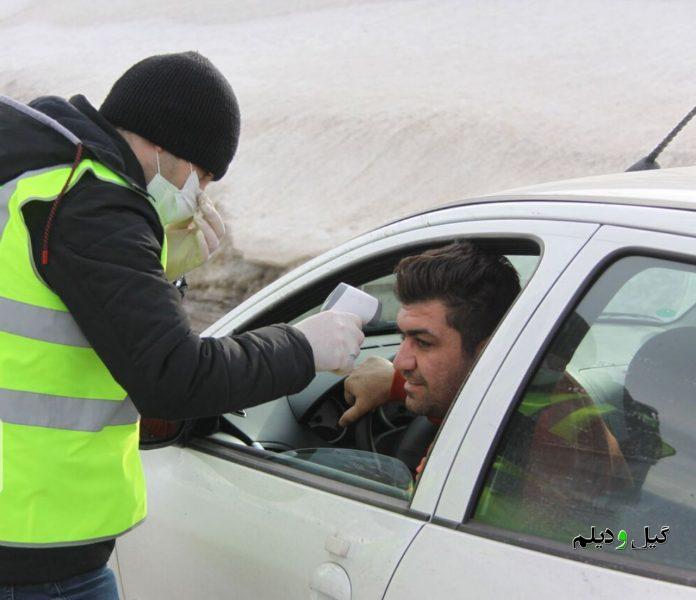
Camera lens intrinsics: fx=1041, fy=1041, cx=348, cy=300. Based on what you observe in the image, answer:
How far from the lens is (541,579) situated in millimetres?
1668

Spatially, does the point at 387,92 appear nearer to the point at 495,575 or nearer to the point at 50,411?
the point at 50,411

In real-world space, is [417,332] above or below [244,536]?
above

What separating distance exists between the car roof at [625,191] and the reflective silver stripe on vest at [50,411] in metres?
0.89

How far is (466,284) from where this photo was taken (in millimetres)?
2434

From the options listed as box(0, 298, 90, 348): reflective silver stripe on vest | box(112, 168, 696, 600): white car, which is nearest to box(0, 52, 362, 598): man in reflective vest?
box(0, 298, 90, 348): reflective silver stripe on vest

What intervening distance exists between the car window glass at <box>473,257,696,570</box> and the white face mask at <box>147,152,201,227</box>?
2.80 feet

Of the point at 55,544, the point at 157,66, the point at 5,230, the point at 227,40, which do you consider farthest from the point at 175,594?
the point at 227,40

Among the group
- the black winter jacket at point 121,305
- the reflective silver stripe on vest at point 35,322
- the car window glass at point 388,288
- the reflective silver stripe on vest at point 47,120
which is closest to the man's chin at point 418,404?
the car window glass at point 388,288

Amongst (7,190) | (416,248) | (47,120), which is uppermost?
(47,120)

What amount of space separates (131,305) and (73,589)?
61 centimetres

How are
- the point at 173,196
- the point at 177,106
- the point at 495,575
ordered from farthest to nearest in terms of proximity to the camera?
the point at 173,196
the point at 177,106
the point at 495,575

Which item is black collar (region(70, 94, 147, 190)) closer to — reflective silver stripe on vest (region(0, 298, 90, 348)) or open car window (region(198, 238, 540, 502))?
reflective silver stripe on vest (region(0, 298, 90, 348))

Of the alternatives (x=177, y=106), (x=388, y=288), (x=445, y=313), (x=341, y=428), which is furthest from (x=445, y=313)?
(x=177, y=106)

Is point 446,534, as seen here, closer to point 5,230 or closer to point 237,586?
point 237,586
